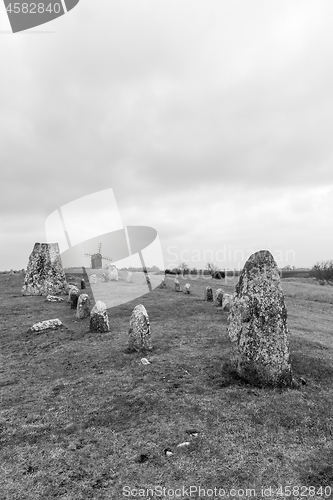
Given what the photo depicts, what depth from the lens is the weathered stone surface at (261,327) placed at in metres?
7.71

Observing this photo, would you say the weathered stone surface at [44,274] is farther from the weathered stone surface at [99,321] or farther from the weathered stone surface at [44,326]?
the weathered stone surface at [99,321]

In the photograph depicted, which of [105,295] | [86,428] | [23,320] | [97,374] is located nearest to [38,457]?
[86,428]

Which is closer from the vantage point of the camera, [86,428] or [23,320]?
[86,428]

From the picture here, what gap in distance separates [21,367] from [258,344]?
7.39 metres

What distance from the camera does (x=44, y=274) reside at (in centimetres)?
2475

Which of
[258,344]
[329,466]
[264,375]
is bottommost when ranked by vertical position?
[329,466]

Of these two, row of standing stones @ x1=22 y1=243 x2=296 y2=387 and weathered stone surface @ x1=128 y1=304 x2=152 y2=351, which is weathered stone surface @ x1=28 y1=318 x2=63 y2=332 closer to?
weathered stone surface @ x1=128 y1=304 x2=152 y2=351

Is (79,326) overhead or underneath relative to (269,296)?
underneath

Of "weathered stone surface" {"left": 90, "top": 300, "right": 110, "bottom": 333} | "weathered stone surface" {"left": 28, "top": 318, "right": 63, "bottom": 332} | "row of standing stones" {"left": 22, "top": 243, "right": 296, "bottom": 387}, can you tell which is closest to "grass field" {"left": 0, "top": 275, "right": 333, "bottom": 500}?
"row of standing stones" {"left": 22, "top": 243, "right": 296, "bottom": 387}

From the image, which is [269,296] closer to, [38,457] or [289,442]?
[289,442]

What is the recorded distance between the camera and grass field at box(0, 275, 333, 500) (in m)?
4.53

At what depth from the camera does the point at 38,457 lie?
5.10 metres

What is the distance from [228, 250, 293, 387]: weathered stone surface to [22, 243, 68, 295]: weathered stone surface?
19.6 metres

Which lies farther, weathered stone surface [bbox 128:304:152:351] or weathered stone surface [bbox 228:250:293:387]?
weathered stone surface [bbox 128:304:152:351]
